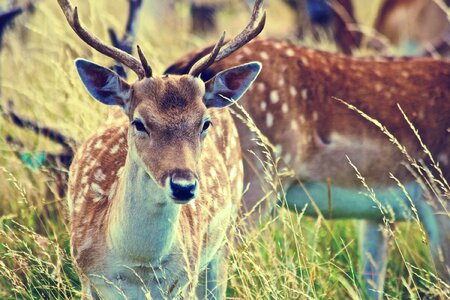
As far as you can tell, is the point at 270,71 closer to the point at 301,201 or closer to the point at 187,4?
the point at 301,201

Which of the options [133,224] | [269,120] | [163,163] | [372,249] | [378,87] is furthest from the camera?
[372,249]

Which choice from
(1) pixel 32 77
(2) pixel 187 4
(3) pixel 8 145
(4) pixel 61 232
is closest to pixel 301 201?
(4) pixel 61 232

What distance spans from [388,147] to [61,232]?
171 cm

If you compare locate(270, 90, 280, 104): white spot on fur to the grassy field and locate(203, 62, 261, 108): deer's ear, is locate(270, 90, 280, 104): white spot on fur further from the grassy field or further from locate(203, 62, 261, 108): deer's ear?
locate(203, 62, 261, 108): deer's ear

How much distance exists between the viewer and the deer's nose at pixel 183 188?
344 centimetres

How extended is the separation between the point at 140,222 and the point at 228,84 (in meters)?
0.71

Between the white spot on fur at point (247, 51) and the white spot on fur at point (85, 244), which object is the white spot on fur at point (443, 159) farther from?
the white spot on fur at point (85, 244)

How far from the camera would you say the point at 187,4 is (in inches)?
405

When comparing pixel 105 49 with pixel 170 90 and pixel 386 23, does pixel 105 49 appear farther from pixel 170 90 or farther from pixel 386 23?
pixel 386 23

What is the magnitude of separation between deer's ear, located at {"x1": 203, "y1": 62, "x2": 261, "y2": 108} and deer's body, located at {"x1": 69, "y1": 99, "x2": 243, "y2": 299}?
12.8 inches

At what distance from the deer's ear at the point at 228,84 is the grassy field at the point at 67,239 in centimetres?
54

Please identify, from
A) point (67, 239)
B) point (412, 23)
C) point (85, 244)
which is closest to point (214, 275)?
point (67, 239)

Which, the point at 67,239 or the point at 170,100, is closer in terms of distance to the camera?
the point at 170,100

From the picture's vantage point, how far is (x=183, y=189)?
3445 millimetres
